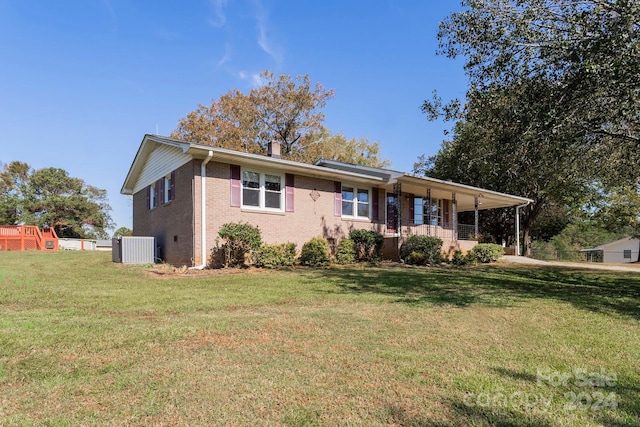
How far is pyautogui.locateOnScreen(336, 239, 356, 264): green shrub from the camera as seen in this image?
45.0ft

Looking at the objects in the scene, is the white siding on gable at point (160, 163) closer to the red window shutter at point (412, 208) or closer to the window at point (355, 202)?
the window at point (355, 202)

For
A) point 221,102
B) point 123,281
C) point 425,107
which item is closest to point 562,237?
point 221,102

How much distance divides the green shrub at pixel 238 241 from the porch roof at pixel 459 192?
20.8 ft

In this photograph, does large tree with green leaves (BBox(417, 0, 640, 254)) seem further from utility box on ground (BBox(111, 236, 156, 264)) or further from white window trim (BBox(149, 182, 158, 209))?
white window trim (BBox(149, 182, 158, 209))

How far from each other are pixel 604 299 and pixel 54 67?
1853 centimetres

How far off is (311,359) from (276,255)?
848 cm

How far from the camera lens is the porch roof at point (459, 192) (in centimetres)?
1549

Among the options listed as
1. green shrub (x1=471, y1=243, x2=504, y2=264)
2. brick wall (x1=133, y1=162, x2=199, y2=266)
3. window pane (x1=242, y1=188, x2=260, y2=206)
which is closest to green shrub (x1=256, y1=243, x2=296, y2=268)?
window pane (x1=242, y1=188, x2=260, y2=206)

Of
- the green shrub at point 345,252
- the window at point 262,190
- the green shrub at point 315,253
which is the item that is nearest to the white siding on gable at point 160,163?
the window at point 262,190

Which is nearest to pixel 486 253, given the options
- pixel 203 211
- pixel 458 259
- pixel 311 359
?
pixel 458 259

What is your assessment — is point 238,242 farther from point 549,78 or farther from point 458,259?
point 458,259

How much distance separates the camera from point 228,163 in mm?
12094

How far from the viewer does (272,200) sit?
13.0 meters

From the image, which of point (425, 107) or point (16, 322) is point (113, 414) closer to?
point (16, 322)
